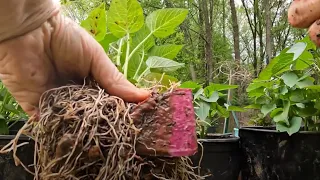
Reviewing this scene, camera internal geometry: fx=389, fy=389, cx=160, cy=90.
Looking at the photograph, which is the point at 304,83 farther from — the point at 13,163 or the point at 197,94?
the point at 13,163

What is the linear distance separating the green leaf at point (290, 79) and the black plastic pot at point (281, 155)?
0.35 ft

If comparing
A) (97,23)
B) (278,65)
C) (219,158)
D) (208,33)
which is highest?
(208,33)

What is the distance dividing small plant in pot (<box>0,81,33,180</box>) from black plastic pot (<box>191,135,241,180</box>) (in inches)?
15.2

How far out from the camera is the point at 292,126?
2.73 feet

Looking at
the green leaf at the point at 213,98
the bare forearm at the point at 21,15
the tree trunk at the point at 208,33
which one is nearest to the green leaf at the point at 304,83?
the green leaf at the point at 213,98

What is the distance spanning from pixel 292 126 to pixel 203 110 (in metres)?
0.21

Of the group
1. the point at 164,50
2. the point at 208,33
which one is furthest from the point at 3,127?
the point at 208,33

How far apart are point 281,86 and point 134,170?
0.56m

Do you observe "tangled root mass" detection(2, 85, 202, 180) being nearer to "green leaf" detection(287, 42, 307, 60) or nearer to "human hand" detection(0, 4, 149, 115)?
"human hand" detection(0, 4, 149, 115)

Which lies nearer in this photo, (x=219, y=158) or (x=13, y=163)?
(x=13, y=163)

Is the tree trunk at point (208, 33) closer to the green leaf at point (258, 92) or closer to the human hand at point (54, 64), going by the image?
the green leaf at point (258, 92)

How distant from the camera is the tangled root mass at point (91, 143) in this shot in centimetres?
47

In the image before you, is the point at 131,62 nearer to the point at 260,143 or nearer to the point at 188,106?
the point at 260,143

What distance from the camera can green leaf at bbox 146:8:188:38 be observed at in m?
0.96
